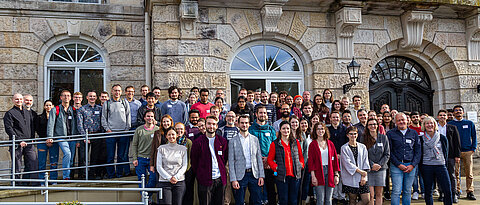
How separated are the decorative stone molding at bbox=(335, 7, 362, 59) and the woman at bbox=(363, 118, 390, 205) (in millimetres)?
3749

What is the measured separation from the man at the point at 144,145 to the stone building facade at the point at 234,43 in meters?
2.32

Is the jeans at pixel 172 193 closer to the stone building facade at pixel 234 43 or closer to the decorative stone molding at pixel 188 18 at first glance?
the stone building facade at pixel 234 43

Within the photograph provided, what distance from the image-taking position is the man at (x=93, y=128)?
6.57 m

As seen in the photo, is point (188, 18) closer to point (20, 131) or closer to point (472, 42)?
point (20, 131)

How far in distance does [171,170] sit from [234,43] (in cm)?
426

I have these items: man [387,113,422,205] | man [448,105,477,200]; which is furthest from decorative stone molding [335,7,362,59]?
man [387,113,422,205]

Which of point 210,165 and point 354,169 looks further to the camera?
point 354,169

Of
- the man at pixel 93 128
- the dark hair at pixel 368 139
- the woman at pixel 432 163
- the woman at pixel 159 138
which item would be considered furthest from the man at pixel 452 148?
the man at pixel 93 128

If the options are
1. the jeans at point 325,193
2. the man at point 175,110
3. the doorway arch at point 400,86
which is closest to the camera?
the jeans at point 325,193

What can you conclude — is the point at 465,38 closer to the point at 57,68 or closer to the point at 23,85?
the point at 57,68

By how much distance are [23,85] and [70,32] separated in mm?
1692

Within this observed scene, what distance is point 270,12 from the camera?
850 cm

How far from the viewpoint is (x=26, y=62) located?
884cm

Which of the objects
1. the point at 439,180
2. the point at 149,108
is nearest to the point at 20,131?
the point at 149,108
